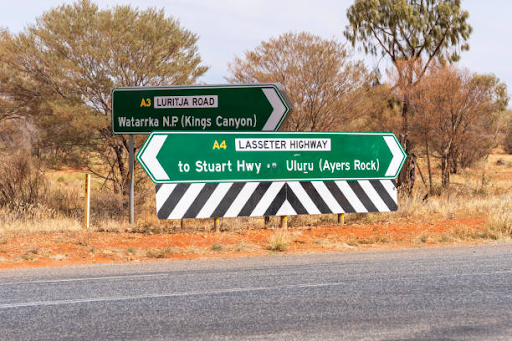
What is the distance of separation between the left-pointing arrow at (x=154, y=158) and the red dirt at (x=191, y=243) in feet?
4.12

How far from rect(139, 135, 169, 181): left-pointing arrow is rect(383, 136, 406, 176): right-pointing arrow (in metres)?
5.08

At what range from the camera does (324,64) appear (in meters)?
24.0

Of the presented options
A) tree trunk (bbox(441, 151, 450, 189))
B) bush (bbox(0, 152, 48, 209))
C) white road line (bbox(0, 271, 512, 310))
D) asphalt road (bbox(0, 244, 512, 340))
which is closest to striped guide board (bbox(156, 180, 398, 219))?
asphalt road (bbox(0, 244, 512, 340))

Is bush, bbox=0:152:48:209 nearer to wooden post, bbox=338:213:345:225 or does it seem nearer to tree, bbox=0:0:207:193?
tree, bbox=0:0:207:193

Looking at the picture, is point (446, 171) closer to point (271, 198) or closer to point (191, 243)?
point (271, 198)

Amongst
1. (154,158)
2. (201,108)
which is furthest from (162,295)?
(201,108)

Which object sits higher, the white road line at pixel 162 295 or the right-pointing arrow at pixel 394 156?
the right-pointing arrow at pixel 394 156

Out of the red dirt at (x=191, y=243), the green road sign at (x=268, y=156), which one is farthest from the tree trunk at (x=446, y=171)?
the green road sign at (x=268, y=156)

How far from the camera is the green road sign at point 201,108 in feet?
40.9

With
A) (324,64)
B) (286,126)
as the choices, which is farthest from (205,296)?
(324,64)

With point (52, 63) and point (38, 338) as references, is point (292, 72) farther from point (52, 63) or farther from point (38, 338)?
point (38, 338)

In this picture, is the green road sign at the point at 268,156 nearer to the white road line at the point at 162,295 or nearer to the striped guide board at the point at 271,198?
the striped guide board at the point at 271,198

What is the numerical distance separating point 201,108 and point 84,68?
7.84 meters

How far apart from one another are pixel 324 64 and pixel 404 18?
8.40 m
